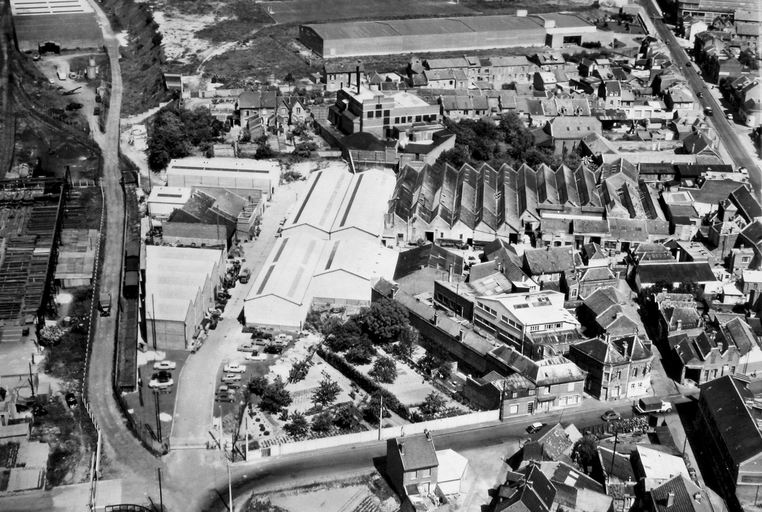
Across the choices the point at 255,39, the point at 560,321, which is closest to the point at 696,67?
the point at 255,39

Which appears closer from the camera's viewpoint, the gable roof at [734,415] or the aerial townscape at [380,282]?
the gable roof at [734,415]

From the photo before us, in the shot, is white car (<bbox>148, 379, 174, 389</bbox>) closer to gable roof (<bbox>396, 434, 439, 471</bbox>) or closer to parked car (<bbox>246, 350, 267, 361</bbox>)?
→ parked car (<bbox>246, 350, 267, 361</bbox>)

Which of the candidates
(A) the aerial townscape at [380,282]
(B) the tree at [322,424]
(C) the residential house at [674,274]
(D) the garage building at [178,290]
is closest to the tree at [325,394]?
(A) the aerial townscape at [380,282]

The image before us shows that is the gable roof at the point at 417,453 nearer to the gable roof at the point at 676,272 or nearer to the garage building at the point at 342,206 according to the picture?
A: the gable roof at the point at 676,272

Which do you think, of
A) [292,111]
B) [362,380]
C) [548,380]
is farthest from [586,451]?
[292,111]

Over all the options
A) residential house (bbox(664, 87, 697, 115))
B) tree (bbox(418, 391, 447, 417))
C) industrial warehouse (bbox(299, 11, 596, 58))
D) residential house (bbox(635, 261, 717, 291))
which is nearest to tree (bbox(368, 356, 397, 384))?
tree (bbox(418, 391, 447, 417))
